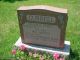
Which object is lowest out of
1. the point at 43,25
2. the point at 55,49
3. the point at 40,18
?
the point at 55,49

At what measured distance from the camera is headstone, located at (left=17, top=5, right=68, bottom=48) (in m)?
4.93

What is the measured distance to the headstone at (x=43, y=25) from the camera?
4.93 metres

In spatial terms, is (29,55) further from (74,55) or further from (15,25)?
(15,25)

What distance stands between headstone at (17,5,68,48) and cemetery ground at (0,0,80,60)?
645mm

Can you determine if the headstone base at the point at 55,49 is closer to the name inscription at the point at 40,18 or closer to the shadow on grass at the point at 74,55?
the shadow on grass at the point at 74,55

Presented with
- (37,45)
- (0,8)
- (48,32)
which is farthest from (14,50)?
(0,8)

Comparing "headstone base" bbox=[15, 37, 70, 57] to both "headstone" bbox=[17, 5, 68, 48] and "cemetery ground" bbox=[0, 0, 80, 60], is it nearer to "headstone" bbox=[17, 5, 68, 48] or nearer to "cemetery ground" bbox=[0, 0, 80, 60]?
"headstone" bbox=[17, 5, 68, 48]

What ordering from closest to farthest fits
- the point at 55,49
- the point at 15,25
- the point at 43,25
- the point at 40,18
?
the point at 40,18 → the point at 43,25 → the point at 55,49 → the point at 15,25

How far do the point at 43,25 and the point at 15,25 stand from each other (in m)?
2.47

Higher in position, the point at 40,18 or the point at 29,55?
the point at 40,18

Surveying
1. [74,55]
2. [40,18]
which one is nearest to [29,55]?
[40,18]

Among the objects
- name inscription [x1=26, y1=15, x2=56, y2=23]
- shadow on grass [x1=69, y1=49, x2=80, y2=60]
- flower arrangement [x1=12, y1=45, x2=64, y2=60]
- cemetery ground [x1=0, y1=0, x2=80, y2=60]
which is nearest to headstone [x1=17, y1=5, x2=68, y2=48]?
name inscription [x1=26, y1=15, x2=56, y2=23]

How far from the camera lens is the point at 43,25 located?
5.20m

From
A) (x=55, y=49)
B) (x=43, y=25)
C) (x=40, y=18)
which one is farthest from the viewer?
(x=55, y=49)
